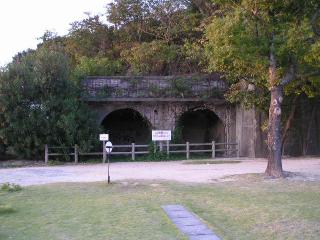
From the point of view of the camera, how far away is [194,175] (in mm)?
18734

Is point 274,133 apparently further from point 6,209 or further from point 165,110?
point 165,110

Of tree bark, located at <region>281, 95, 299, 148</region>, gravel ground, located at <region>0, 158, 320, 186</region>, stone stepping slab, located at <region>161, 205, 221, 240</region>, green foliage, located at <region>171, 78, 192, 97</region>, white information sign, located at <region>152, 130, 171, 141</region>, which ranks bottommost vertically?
stone stepping slab, located at <region>161, 205, 221, 240</region>

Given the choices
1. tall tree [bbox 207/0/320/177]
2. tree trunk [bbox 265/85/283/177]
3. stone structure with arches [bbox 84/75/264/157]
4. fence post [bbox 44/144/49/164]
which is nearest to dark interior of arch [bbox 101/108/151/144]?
stone structure with arches [bbox 84/75/264/157]

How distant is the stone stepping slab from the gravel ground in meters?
6.08

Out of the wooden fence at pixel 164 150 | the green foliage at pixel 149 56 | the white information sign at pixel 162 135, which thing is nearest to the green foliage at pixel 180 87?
the wooden fence at pixel 164 150

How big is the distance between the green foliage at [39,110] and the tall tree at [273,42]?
391 inches

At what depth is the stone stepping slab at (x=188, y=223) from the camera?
27.1ft

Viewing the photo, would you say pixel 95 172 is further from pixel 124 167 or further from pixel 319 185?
pixel 319 185

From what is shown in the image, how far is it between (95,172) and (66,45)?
20.1 m

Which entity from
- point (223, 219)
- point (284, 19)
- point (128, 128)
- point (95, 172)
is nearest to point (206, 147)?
point (128, 128)

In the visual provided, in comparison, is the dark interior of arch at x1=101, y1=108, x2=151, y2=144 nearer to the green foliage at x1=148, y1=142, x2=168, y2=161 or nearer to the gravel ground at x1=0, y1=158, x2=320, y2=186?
the green foliage at x1=148, y1=142, x2=168, y2=161

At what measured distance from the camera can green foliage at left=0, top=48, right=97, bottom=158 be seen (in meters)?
25.2

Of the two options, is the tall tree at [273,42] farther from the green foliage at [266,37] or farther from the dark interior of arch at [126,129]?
the dark interior of arch at [126,129]

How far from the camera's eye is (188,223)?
30.5ft
